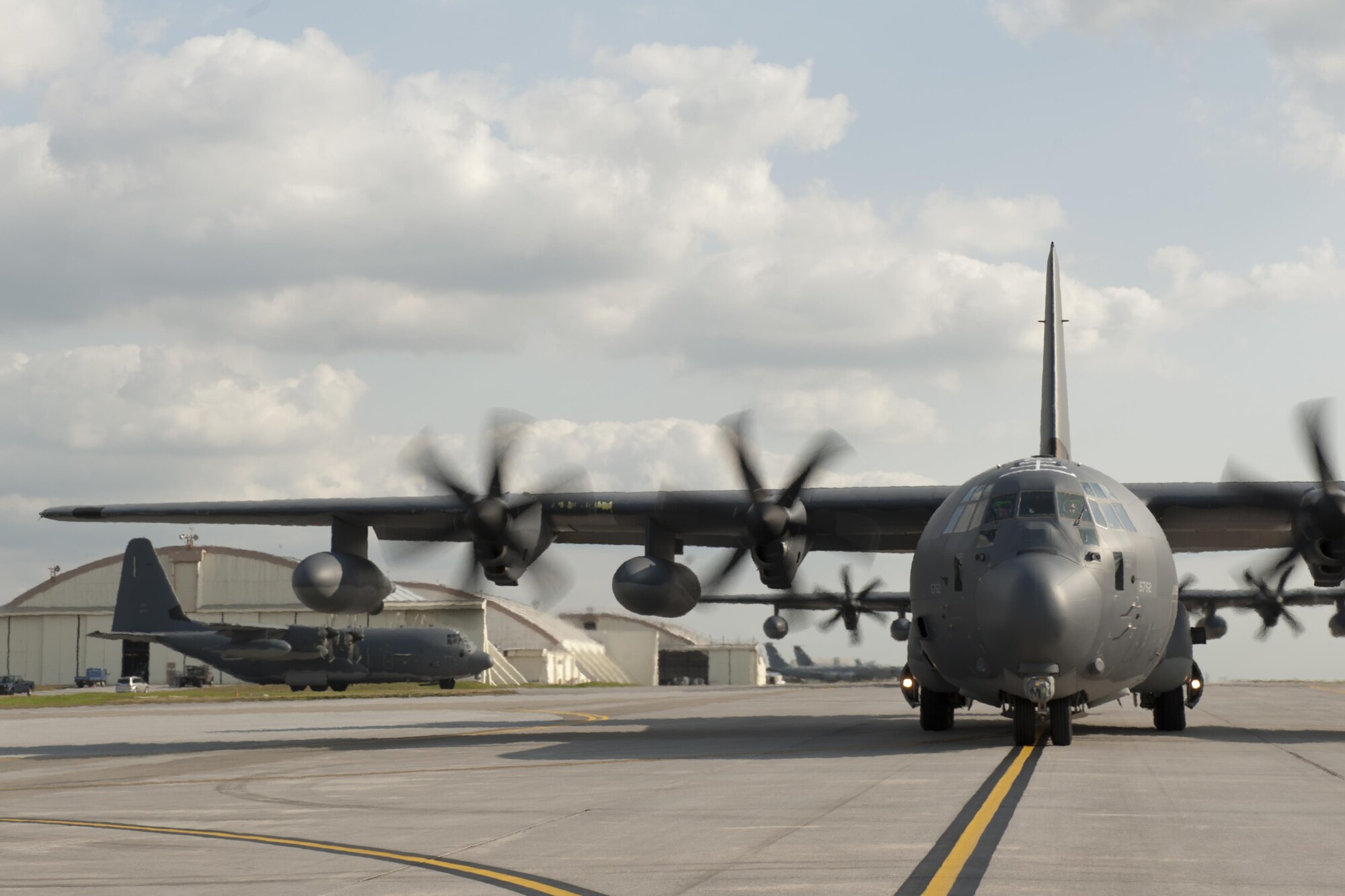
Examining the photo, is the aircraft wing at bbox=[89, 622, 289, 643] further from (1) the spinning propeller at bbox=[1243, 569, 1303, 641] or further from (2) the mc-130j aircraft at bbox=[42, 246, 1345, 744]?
(1) the spinning propeller at bbox=[1243, 569, 1303, 641]

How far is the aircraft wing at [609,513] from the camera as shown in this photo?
26.6 meters

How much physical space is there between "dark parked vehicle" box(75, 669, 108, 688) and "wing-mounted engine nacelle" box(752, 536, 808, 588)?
7315 centimetres

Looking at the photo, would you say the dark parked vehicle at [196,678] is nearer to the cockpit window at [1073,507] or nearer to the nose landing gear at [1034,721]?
the nose landing gear at [1034,721]

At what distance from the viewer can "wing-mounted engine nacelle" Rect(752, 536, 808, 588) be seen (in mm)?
25562

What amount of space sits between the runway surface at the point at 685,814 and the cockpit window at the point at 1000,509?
3363 mm

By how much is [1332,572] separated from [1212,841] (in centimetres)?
1562

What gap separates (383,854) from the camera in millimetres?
10211

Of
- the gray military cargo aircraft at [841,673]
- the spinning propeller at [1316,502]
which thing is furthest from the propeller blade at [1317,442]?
the gray military cargo aircraft at [841,673]

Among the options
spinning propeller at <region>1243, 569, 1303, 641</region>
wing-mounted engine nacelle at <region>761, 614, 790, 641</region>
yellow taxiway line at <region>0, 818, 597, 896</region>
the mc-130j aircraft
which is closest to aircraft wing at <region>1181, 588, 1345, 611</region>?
spinning propeller at <region>1243, 569, 1303, 641</region>

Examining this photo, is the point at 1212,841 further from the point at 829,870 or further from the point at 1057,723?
the point at 1057,723

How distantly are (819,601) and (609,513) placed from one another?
159 feet

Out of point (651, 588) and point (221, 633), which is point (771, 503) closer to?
point (651, 588)

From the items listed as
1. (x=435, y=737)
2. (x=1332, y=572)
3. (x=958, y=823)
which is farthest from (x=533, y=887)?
(x=1332, y=572)

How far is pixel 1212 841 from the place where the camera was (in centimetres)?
1047
